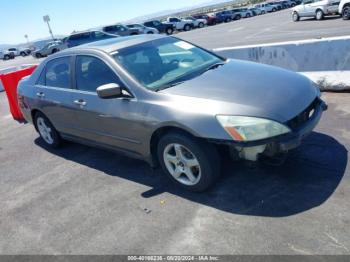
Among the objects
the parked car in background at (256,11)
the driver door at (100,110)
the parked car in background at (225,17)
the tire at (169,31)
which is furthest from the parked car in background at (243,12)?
the driver door at (100,110)

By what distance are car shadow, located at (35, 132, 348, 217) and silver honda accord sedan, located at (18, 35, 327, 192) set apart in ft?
0.88

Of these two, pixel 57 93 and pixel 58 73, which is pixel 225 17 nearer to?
pixel 58 73

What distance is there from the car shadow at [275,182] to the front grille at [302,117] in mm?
629

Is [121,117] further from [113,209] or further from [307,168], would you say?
[307,168]

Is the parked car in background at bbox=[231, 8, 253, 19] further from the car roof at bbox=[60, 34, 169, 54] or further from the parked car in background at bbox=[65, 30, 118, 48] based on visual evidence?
the car roof at bbox=[60, 34, 169, 54]

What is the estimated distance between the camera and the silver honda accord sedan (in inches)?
133

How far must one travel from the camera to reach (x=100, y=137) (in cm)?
470

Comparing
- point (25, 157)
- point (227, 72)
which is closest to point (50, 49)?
point (25, 157)

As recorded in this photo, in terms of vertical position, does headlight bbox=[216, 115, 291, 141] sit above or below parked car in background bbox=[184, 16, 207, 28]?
above

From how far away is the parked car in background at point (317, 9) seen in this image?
2097cm

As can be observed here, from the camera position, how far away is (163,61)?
14.8 ft

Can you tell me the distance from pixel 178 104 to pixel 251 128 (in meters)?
0.79

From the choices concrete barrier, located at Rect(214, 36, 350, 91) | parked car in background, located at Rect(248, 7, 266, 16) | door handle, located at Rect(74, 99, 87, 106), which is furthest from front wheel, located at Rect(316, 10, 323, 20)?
parked car in background, located at Rect(248, 7, 266, 16)

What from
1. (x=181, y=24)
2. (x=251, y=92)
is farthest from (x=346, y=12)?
(x=181, y=24)
